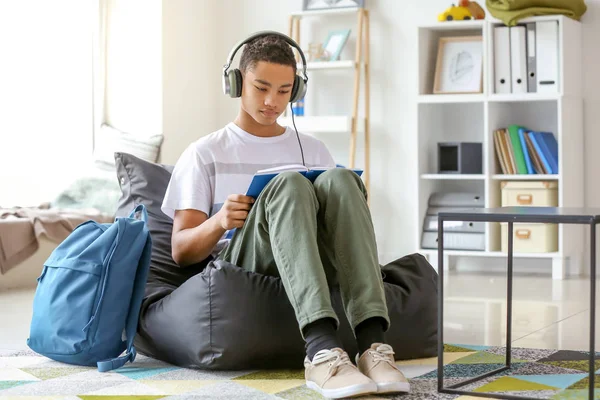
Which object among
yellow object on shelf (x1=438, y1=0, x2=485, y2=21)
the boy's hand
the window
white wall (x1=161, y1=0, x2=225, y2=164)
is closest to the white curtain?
the window

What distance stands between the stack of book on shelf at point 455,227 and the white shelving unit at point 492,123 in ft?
0.14

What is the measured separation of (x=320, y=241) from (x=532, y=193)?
2.52m

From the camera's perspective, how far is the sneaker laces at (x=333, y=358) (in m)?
1.76

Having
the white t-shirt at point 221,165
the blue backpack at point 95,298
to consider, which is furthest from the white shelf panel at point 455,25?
the blue backpack at point 95,298

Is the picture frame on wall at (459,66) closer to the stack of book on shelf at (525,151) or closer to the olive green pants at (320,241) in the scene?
the stack of book on shelf at (525,151)

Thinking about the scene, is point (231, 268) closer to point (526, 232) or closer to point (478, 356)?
point (478, 356)

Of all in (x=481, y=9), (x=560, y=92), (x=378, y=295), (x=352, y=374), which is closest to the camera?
(x=352, y=374)

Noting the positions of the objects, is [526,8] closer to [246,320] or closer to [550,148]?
[550,148]

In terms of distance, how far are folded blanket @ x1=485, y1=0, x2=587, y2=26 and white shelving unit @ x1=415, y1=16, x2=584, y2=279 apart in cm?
5

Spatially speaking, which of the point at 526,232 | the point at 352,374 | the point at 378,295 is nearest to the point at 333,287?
the point at 378,295

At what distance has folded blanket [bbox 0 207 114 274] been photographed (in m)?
3.89

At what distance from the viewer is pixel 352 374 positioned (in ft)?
A: 5.73

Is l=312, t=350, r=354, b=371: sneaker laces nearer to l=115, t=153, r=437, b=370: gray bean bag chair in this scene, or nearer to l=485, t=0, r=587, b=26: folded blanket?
l=115, t=153, r=437, b=370: gray bean bag chair

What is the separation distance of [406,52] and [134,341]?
3.02 meters
